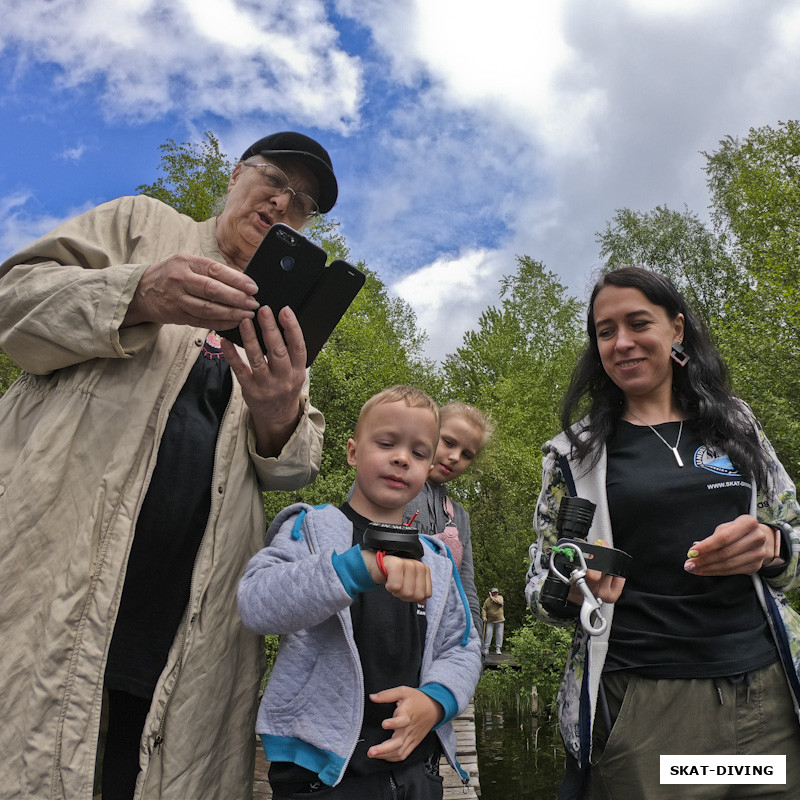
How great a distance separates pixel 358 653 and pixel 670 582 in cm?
96

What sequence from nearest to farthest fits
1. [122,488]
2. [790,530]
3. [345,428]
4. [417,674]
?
[122,488] → [417,674] → [790,530] → [345,428]

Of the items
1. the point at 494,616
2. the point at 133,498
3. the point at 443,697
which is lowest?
the point at 443,697

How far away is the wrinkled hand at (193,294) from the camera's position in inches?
65.8

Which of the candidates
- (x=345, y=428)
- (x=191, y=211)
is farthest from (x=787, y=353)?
(x=191, y=211)

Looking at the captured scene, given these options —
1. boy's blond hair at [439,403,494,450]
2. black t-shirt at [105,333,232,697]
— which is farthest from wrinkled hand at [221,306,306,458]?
boy's blond hair at [439,403,494,450]

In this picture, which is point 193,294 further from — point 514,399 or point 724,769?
point 514,399

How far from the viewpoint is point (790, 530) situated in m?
2.07

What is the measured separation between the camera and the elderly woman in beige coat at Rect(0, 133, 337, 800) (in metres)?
1.64

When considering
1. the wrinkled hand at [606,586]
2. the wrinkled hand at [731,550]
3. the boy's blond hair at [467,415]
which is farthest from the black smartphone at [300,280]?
the boy's blond hair at [467,415]

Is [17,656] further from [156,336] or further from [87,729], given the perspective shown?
[156,336]

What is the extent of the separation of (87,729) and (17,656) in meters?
0.24

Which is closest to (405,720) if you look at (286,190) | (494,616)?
(286,190)

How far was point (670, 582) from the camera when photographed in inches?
80.0

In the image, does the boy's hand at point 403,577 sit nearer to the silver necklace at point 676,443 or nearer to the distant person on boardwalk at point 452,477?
the silver necklace at point 676,443
